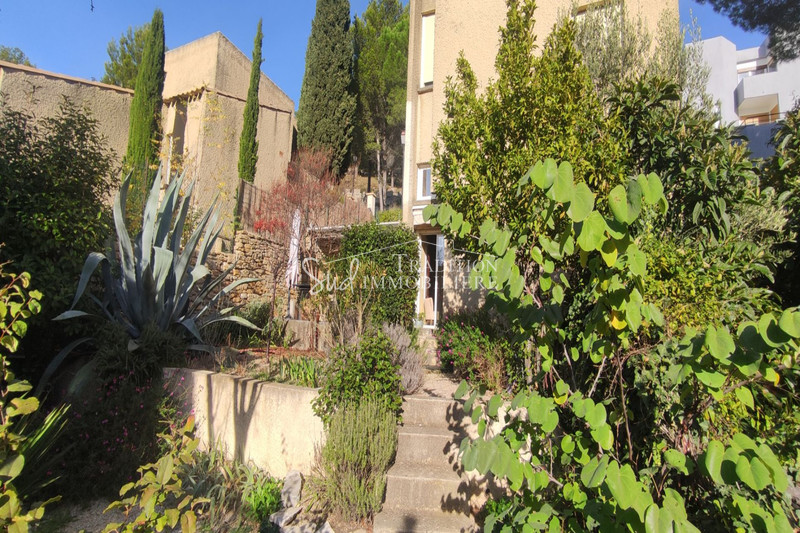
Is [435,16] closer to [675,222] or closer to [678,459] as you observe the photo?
[675,222]

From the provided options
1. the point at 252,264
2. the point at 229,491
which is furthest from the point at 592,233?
the point at 252,264

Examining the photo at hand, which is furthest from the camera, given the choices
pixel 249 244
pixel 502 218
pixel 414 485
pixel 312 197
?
pixel 312 197

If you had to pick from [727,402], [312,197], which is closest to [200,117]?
[312,197]

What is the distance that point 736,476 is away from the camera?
1.21 meters

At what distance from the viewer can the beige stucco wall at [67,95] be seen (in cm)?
1477

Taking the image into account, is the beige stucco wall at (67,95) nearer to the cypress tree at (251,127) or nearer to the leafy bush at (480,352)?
the cypress tree at (251,127)

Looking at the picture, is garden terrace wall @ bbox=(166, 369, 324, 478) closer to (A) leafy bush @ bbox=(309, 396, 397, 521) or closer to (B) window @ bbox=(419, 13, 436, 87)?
(A) leafy bush @ bbox=(309, 396, 397, 521)

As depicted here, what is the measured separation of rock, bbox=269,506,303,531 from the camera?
4145mm

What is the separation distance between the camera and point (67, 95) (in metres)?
16.1

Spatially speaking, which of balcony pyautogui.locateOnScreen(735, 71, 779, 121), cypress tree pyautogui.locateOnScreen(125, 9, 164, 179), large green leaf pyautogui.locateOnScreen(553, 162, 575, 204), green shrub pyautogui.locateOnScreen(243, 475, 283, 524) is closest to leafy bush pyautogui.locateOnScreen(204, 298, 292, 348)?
green shrub pyautogui.locateOnScreen(243, 475, 283, 524)

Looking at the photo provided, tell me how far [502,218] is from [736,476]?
208 inches

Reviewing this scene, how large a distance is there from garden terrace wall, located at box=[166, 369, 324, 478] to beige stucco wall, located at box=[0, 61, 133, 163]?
37.6 ft

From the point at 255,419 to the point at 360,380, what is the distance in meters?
1.61

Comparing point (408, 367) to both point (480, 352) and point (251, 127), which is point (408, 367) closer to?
point (480, 352)
